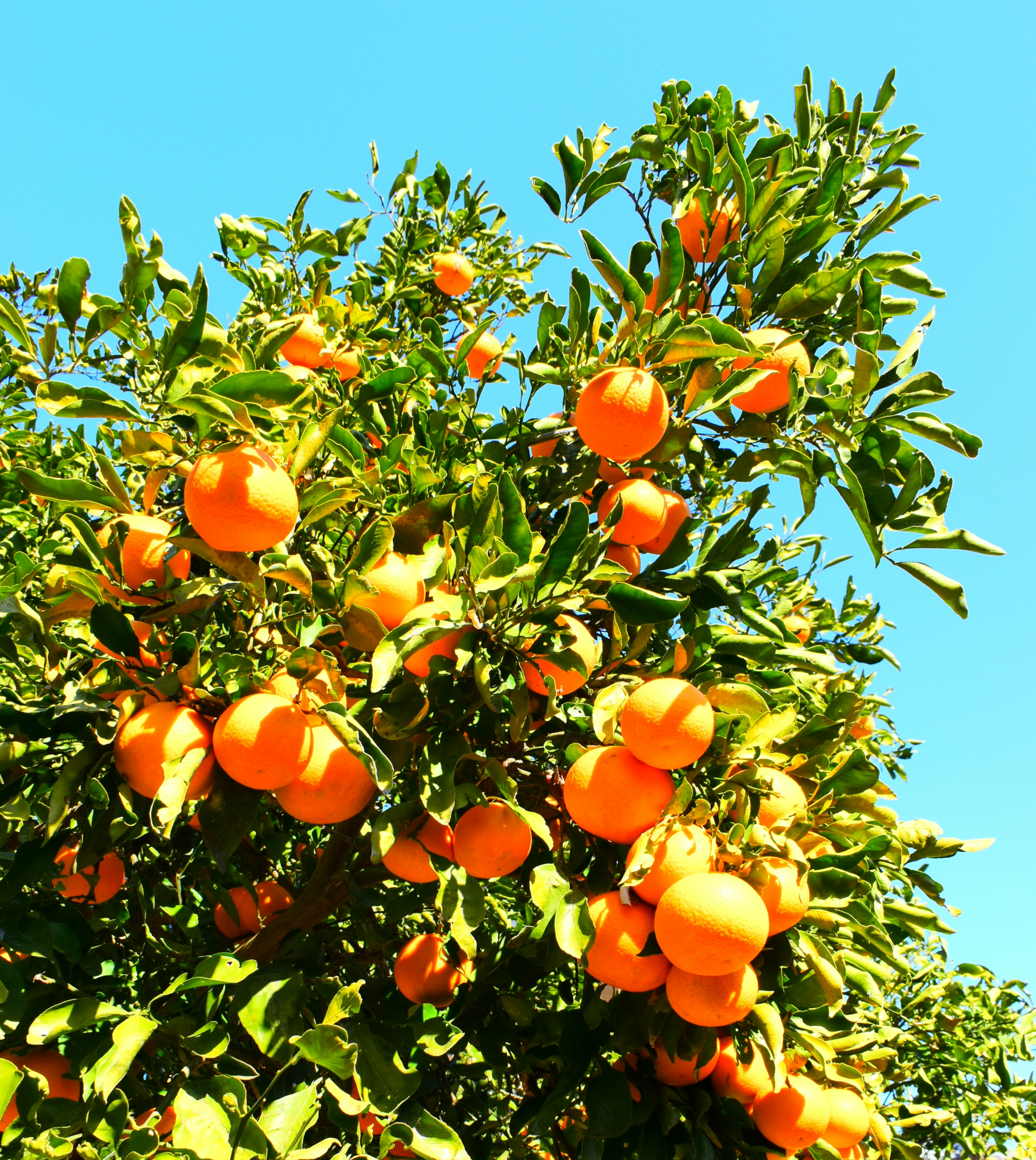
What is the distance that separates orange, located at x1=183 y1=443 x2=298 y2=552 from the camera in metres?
1.55

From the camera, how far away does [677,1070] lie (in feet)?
6.43

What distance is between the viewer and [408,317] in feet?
11.7

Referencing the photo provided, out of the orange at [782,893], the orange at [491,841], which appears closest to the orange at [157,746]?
the orange at [491,841]

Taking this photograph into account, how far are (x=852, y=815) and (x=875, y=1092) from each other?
4.00ft

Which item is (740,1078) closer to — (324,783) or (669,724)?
(669,724)

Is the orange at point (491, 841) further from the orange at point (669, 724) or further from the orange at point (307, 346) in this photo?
the orange at point (307, 346)

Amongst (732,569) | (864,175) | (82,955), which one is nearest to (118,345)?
(82,955)

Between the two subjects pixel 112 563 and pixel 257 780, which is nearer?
pixel 257 780

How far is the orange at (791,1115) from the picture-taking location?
1942mm

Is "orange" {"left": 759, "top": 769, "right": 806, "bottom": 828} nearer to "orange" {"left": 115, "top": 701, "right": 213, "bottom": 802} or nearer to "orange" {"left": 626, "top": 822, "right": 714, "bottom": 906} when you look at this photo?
"orange" {"left": 626, "top": 822, "right": 714, "bottom": 906}

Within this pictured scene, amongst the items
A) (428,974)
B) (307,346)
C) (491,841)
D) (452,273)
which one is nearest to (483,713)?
(491,841)

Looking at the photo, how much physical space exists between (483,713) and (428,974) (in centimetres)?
73

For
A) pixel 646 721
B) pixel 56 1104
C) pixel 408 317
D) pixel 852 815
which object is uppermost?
pixel 408 317

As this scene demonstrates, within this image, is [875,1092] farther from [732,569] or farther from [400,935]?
[732,569]
